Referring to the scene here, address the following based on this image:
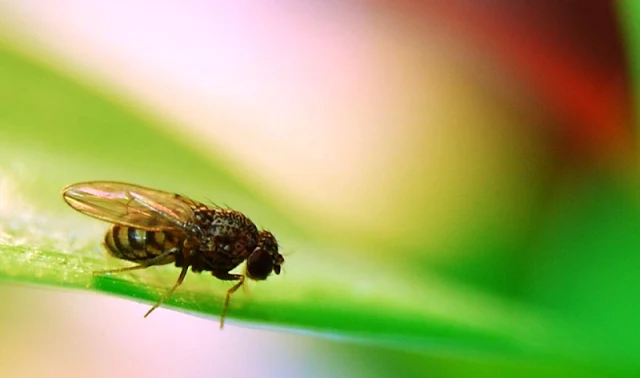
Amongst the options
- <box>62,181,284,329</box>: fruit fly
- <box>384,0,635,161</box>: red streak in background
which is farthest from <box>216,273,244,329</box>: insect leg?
<box>384,0,635,161</box>: red streak in background

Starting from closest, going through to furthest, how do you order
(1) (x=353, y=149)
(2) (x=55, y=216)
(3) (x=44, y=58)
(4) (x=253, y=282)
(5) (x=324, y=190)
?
(2) (x=55, y=216)
(4) (x=253, y=282)
(3) (x=44, y=58)
(5) (x=324, y=190)
(1) (x=353, y=149)

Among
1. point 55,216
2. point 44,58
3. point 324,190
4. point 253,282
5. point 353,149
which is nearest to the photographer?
point 55,216

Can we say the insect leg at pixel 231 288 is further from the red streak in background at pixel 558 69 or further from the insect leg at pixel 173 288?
the red streak in background at pixel 558 69

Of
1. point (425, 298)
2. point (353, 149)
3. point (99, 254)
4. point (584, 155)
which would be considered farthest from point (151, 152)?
point (584, 155)

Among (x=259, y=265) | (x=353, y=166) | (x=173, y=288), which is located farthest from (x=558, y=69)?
(x=173, y=288)

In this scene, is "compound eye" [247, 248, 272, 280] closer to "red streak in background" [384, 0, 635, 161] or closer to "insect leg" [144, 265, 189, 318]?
"insect leg" [144, 265, 189, 318]

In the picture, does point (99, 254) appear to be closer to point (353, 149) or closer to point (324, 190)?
point (324, 190)

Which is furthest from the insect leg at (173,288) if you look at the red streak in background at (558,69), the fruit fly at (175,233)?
the red streak in background at (558,69)
